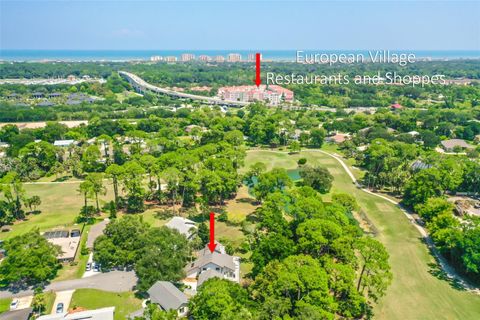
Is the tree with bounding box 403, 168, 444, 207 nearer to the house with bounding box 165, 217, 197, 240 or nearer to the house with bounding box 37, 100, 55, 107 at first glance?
the house with bounding box 165, 217, 197, 240

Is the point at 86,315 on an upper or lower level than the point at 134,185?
lower

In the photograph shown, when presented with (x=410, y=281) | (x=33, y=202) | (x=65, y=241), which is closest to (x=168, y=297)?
(x=65, y=241)

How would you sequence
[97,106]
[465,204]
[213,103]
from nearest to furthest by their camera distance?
[465,204]
[97,106]
[213,103]

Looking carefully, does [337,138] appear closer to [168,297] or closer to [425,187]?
[425,187]

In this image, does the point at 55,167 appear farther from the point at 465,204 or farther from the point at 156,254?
the point at 465,204

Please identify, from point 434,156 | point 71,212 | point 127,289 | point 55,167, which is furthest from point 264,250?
point 55,167

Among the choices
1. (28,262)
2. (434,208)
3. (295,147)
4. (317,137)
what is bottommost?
(28,262)
